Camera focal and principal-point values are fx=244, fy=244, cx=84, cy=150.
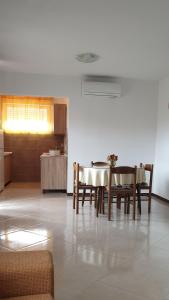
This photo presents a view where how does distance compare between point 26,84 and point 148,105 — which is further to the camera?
point 148,105

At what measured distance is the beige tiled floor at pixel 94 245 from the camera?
6.80ft

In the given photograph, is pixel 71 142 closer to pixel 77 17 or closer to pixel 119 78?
pixel 119 78

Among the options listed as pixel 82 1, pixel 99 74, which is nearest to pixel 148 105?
pixel 99 74

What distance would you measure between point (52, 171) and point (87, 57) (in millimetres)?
2672

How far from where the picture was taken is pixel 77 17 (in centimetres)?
263

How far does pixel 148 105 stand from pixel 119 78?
0.90 metres

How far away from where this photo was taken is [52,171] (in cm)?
553

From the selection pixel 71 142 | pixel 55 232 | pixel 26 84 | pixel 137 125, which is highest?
pixel 26 84

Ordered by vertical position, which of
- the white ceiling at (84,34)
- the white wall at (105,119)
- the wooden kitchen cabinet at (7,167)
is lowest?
the wooden kitchen cabinet at (7,167)

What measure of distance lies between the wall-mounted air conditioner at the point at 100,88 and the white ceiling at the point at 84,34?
36 cm

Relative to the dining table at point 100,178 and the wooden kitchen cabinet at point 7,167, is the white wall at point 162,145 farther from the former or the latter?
the wooden kitchen cabinet at point 7,167

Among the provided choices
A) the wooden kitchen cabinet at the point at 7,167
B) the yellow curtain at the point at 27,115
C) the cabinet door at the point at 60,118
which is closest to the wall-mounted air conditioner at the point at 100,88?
the cabinet door at the point at 60,118

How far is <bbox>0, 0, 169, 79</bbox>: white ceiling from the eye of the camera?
2422 mm

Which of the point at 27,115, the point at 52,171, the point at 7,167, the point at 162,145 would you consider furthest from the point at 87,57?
the point at 7,167
